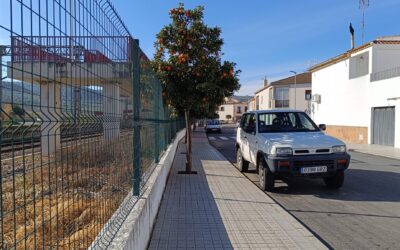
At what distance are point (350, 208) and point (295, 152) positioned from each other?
5.40 ft

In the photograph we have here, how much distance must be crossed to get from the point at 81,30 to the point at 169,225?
4.13m

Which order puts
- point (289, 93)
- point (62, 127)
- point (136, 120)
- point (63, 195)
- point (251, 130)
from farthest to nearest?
1. point (289, 93)
2. point (251, 130)
3. point (136, 120)
4. point (63, 195)
5. point (62, 127)

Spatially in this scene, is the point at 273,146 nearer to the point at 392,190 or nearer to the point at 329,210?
the point at 329,210

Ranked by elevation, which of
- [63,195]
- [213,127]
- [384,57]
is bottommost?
[213,127]

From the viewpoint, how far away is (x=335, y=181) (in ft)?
30.3

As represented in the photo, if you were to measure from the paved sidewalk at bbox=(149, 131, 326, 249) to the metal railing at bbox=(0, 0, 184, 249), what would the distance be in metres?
1.51

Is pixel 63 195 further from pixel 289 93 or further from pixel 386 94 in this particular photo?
pixel 289 93

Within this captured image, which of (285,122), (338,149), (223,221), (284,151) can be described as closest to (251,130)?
(285,122)

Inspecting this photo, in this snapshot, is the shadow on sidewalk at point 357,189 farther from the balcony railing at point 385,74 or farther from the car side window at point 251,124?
the balcony railing at point 385,74

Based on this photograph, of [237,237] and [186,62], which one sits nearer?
[237,237]

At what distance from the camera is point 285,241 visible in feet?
17.3

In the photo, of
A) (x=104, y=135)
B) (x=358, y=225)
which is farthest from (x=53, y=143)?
(x=358, y=225)

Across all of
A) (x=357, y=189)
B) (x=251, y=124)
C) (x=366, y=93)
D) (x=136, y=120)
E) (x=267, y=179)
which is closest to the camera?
(x=136, y=120)

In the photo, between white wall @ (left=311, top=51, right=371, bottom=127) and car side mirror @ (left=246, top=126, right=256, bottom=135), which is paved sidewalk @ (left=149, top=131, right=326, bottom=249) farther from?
white wall @ (left=311, top=51, right=371, bottom=127)
